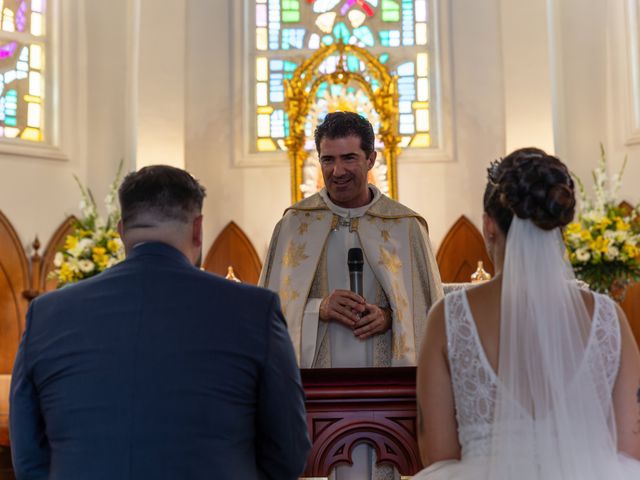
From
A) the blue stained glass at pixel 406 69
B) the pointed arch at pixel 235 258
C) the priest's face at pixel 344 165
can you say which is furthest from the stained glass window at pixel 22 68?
the priest's face at pixel 344 165

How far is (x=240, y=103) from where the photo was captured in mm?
10430

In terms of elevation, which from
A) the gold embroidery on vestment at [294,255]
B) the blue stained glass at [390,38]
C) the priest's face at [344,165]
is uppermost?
the blue stained glass at [390,38]

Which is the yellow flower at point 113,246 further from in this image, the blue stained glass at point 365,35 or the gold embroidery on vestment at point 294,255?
the gold embroidery on vestment at point 294,255

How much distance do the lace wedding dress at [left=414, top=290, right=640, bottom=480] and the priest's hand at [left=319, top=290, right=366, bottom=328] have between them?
147 centimetres

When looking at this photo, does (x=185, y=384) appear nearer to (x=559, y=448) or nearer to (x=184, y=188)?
(x=184, y=188)

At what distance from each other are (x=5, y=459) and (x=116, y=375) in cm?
674

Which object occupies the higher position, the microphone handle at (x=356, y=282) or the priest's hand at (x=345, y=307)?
the microphone handle at (x=356, y=282)

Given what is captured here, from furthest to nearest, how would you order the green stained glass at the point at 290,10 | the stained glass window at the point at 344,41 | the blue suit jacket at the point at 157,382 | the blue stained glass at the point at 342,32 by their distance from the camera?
1. the green stained glass at the point at 290,10
2. the blue stained glass at the point at 342,32
3. the stained glass window at the point at 344,41
4. the blue suit jacket at the point at 157,382

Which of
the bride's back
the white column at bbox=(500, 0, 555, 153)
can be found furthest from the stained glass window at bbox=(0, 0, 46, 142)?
the bride's back

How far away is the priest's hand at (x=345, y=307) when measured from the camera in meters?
3.93

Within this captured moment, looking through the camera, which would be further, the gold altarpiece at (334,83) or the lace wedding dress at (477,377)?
the gold altarpiece at (334,83)

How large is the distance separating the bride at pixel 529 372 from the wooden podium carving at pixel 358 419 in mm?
657

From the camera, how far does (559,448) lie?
2.40 m

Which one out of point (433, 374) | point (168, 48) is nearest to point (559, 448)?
point (433, 374)
